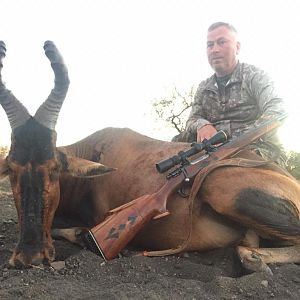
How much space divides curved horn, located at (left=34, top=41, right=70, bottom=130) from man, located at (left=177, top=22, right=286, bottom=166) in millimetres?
1880

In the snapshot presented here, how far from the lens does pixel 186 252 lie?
15.1 ft

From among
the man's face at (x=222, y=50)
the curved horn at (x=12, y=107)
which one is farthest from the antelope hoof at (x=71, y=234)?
the man's face at (x=222, y=50)

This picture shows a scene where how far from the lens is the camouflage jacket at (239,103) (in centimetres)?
572

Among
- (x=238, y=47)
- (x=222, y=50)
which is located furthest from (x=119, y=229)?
(x=238, y=47)

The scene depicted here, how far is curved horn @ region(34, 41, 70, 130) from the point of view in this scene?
15.0ft

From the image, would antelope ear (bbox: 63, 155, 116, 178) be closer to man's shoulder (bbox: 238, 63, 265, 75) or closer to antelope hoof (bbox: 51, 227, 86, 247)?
antelope hoof (bbox: 51, 227, 86, 247)

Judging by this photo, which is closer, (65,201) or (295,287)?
(295,287)

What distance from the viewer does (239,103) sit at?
244 inches

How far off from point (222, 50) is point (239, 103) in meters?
0.84

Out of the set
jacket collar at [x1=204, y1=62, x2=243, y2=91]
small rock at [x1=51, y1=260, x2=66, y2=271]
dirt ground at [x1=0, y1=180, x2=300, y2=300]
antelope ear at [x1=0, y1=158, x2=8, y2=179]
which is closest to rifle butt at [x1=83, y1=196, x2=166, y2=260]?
dirt ground at [x1=0, y1=180, x2=300, y2=300]

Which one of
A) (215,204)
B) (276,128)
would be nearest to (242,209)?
(215,204)

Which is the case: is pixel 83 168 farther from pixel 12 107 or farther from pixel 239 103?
pixel 239 103

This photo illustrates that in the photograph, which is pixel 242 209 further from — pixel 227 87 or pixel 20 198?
pixel 227 87

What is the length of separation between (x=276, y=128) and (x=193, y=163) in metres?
1.14
